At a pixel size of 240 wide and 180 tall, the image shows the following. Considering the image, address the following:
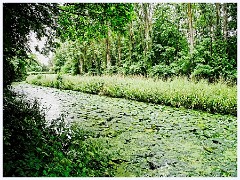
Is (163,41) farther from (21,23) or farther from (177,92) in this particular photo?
(21,23)

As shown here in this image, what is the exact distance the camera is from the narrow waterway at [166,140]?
3157mm

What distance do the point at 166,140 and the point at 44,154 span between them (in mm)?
2239

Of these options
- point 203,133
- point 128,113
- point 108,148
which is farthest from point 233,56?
point 108,148

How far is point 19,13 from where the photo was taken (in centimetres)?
309

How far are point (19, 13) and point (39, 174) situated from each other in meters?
2.03

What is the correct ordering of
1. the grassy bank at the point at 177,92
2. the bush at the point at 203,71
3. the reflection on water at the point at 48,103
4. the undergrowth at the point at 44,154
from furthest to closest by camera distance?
the bush at the point at 203,71 → the grassy bank at the point at 177,92 → the reflection on water at the point at 48,103 → the undergrowth at the point at 44,154

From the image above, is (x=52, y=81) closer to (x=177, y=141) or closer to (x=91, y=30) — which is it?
(x=91, y=30)

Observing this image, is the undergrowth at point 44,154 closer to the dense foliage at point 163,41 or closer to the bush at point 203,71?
the dense foliage at point 163,41

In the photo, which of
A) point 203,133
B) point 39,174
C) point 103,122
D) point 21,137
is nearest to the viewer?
point 39,174

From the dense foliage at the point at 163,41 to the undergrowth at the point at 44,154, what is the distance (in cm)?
243

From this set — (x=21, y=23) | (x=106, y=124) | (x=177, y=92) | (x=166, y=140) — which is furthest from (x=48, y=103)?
(x=21, y=23)

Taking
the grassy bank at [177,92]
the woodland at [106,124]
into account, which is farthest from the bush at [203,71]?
the woodland at [106,124]

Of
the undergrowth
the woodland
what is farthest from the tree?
the undergrowth

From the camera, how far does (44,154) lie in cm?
287
